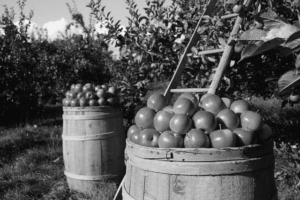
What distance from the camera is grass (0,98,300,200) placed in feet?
10.3

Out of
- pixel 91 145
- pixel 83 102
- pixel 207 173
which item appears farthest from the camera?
pixel 83 102

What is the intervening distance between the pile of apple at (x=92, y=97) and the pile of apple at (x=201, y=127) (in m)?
1.76

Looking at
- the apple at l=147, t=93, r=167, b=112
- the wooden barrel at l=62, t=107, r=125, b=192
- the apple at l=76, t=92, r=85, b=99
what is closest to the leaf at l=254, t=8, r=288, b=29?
the apple at l=147, t=93, r=167, b=112

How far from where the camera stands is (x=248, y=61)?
299 centimetres

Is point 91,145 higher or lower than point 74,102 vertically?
lower

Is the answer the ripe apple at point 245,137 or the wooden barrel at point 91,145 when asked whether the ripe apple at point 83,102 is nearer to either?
the wooden barrel at point 91,145

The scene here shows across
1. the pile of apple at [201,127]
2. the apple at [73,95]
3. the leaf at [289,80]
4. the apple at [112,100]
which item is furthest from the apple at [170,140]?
the apple at [73,95]

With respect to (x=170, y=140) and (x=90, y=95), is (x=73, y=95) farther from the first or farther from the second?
A: (x=170, y=140)

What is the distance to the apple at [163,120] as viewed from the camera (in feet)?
5.11

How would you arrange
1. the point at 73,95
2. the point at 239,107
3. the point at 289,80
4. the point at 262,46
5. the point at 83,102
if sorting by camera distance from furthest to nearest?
the point at 73,95 < the point at 83,102 < the point at 239,107 < the point at 289,80 < the point at 262,46

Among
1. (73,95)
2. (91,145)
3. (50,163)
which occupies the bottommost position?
(50,163)

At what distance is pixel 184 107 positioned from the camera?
5.18 ft

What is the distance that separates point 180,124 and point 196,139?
122 millimetres

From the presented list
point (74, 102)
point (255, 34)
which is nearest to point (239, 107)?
point (255, 34)
